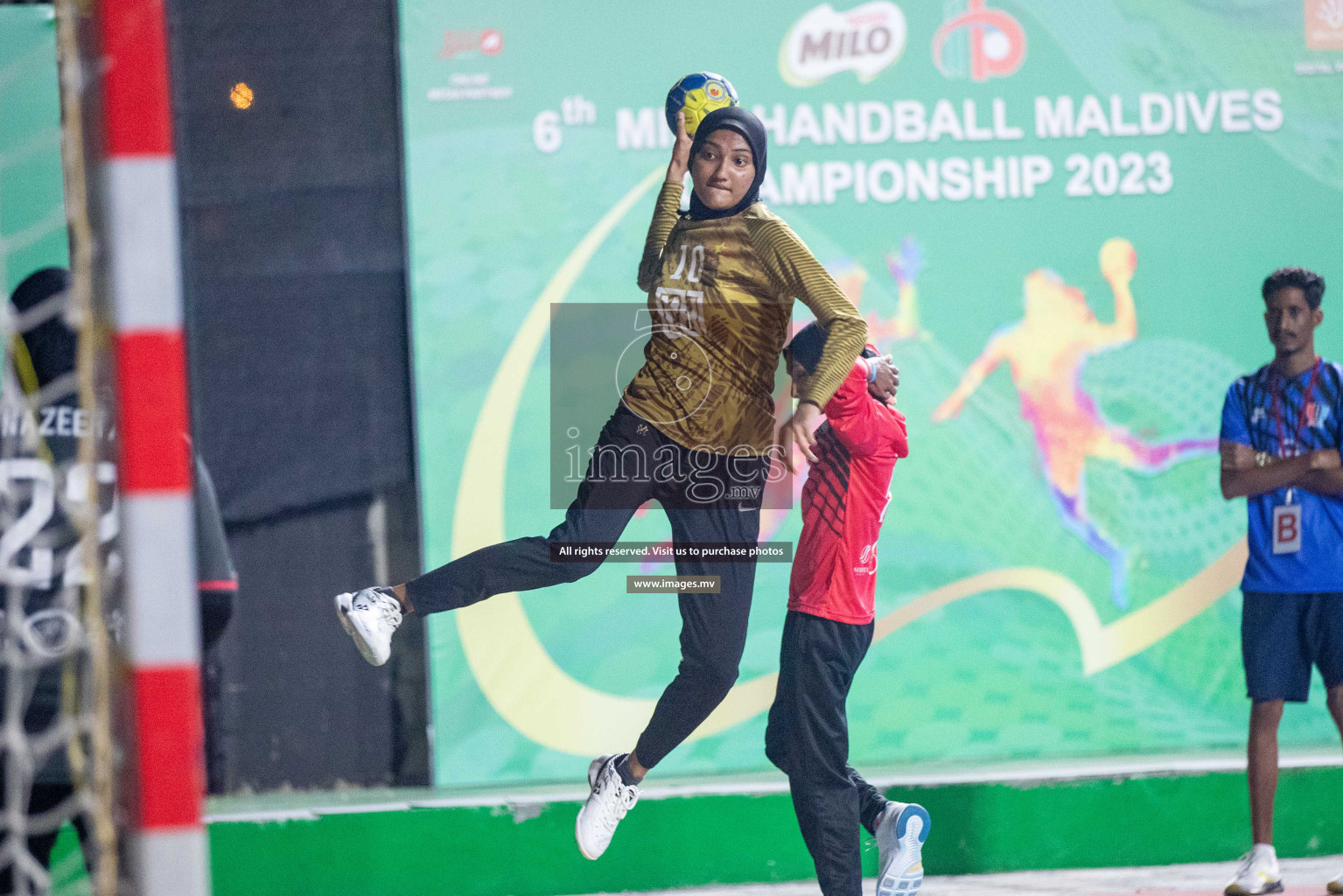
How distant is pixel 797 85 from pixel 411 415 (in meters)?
1.96

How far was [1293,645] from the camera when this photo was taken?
4371 mm

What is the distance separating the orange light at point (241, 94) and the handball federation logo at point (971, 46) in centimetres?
264

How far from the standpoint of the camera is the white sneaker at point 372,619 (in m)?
3.96

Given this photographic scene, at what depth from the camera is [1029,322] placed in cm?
509

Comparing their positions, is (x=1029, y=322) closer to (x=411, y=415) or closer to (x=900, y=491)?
(x=900, y=491)

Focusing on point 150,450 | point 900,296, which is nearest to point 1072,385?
point 900,296

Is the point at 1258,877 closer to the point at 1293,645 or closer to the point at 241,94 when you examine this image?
the point at 1293,645

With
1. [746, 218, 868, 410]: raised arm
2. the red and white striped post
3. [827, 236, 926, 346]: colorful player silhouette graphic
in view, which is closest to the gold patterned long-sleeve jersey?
[746, 218, 868, 410]: raised arm

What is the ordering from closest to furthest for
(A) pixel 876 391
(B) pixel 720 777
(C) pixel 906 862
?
(C) pixel 906 862, (A) pixel 876 391, (B) pixel 720 777

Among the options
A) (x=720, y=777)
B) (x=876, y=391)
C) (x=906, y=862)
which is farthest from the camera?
(x=720, y=777)

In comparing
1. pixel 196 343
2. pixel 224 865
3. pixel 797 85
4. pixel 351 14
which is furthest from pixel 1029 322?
pixel 224 865

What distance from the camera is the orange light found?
15.9 feet

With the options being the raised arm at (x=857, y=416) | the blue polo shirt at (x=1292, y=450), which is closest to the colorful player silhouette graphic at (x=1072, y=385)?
the blue polo shirt at (x=1292, y=450)

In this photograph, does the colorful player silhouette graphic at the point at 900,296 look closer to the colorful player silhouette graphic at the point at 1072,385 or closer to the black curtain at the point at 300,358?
the colorful player silhouette graphic at the point at 1072,385
